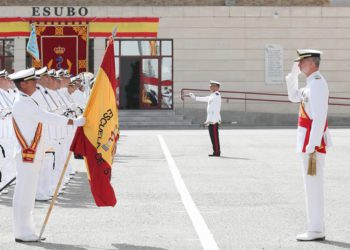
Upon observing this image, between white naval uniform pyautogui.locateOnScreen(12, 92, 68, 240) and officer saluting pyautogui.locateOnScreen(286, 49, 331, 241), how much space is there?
2.51m

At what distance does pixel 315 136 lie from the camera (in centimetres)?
942

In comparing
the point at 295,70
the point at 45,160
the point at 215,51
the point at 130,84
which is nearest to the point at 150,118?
the point at 130,84

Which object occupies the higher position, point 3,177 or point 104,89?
point 104,89

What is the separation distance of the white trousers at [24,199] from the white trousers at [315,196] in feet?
9.34

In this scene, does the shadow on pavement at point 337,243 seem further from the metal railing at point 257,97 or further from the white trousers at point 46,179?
the metal railing at point 257,97

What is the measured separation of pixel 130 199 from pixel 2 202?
1829mm

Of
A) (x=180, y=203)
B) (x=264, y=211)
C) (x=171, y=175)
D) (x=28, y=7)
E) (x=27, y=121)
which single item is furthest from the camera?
(x=28, y=7)

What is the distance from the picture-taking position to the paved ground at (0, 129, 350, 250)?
957cm

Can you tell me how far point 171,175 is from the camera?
17.4m

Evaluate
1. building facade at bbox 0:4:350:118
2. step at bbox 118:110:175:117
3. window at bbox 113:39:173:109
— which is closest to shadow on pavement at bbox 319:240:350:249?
step at bbox 118:110:175:117

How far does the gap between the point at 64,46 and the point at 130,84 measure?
3753mm

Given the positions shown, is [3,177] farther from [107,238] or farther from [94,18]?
[94,18]

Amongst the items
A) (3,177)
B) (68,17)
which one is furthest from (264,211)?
(68,17)

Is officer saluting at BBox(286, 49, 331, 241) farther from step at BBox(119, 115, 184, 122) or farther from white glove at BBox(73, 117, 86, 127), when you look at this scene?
step at BBox(119, 115, 184, 122)
